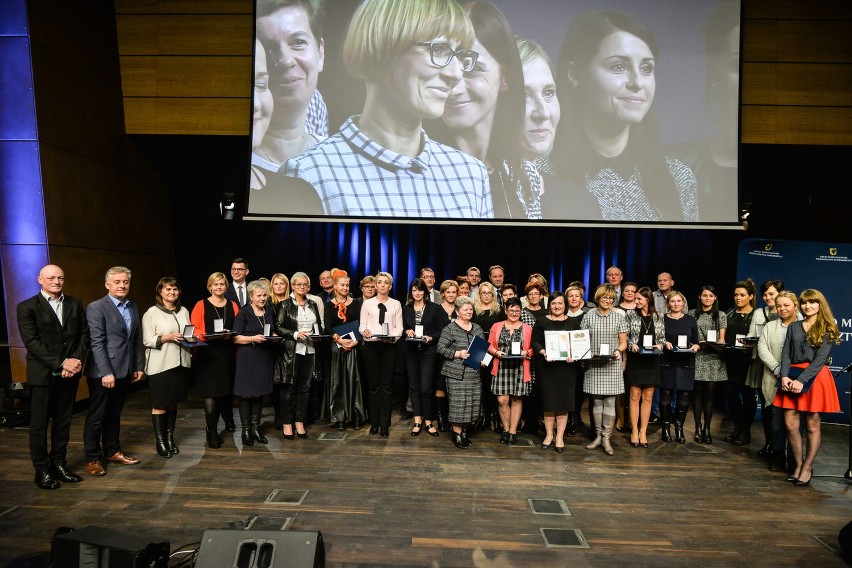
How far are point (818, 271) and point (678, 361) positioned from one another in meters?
2.48

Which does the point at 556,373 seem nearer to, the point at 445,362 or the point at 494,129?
the point at 445,362

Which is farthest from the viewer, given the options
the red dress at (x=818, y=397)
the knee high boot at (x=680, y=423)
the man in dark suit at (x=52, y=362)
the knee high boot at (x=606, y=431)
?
the knee high boot at (x=680, y=423)

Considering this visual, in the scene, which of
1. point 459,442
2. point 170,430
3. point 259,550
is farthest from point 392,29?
point 259,550

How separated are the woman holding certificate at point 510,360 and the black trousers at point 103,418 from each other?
296 cm

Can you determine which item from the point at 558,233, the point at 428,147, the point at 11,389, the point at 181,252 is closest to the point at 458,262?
the point at 558,233

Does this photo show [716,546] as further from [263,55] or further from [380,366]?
[263,55]

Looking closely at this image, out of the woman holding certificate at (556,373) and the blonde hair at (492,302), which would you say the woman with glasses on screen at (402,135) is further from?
the woman holding certificate at (556,373)

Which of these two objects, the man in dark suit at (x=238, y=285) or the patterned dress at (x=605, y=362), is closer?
the patterned dress at (x=605, y=362)

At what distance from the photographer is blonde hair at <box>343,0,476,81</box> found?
6.26 metres

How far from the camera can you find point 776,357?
15.0ft

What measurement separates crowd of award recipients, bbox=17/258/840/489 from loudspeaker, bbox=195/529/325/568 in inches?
82.6

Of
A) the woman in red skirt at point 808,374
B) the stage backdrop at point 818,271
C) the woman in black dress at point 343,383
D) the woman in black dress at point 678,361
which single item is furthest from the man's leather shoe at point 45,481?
the stage backdrop at point 818,271

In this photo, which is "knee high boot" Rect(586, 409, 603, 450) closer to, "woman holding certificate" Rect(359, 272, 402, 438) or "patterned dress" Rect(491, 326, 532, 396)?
"patterned dress" Rect(491, 326, 532, 396)

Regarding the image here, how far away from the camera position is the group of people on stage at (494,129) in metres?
6.27
